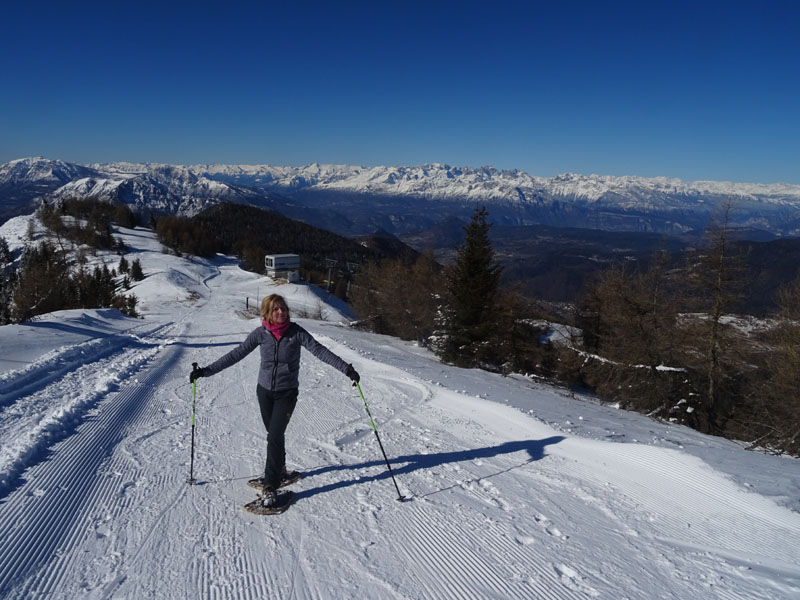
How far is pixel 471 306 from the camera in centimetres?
2267

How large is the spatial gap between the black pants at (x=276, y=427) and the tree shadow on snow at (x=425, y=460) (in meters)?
0.47

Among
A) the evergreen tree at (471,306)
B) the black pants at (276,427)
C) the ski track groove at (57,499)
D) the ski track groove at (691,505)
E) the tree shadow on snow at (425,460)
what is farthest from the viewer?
the evergreen tree at (471,306)

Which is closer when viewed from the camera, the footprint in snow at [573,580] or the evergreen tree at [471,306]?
the footprint in snow at [573,580]

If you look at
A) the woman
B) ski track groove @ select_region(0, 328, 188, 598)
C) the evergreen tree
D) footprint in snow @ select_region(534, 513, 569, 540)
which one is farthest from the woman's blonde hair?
the evergreen tree

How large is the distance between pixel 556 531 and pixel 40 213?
127322 mm

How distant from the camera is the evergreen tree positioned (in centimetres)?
2250

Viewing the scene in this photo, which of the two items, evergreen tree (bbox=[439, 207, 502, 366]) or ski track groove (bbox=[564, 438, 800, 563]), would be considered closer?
ski track groove (bbox=[564, 438, 800, 563])

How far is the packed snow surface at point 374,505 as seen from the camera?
3.77 metres

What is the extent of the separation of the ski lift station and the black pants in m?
69.4

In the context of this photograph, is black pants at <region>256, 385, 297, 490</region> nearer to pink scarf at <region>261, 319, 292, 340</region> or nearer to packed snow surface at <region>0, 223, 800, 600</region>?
packed snow surface at <region>0, 223, 800, 600</region>

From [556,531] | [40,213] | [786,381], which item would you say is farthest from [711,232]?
[40,213]

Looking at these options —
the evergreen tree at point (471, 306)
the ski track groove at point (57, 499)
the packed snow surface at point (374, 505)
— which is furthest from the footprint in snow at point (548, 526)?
the evergreen tree at point (471, 306)

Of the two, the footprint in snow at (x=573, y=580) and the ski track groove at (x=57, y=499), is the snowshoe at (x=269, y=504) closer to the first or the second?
the ski track groove at (x=57, y=499)

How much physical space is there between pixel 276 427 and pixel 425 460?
2.51m
